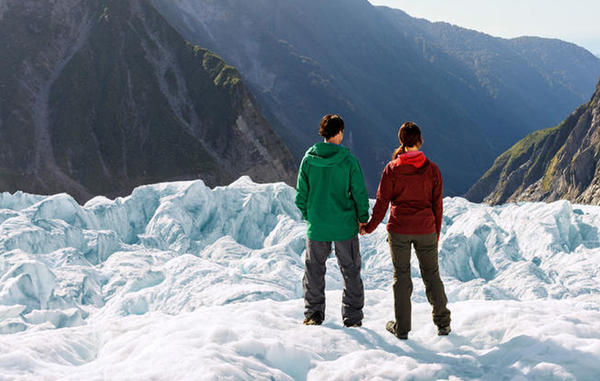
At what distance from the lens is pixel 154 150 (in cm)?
6519

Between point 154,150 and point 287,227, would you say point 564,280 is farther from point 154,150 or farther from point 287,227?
point 154,150

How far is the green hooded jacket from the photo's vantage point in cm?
575

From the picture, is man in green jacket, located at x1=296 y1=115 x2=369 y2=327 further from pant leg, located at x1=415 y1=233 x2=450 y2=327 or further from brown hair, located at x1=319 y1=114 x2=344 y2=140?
pant leg, located at x1=415 y1=233 x2=450 y2=327

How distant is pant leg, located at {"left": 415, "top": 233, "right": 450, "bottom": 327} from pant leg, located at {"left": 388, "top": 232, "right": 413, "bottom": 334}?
5.3 inches

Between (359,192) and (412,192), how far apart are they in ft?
1.89

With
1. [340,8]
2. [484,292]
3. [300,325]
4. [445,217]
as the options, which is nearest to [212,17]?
[340,8]

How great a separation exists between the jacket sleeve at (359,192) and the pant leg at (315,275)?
51cm

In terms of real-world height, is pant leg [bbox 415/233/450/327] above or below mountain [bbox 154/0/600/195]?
below

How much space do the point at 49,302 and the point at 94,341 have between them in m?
9.34

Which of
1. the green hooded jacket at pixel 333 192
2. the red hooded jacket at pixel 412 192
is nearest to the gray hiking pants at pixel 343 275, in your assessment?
the green hooded jacket at pixel 333 192

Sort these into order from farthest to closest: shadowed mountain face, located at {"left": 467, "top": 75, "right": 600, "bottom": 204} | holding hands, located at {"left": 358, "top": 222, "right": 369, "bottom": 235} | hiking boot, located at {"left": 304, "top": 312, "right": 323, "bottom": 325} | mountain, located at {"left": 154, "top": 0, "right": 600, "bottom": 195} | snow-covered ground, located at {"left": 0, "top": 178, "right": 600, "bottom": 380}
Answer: mountain, located at {"left": 154, "top": 0, "right": 600, "bottom": 195} < shadowed mountain face, located at {"left": 467, "top": 75, "right": 600, "bottom": 204} < hiking boot, located at {"left": 304, "top": 312, "right": 323, "bottom": 325} < holding hands, located at {"left": 358, "top": 222, "right": 369, "bottom": 235} < snow-covered ground, located at {"left": 0, "top": 178, "right": 600, "bottom": 380}

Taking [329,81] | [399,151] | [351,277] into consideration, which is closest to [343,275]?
[351,277]

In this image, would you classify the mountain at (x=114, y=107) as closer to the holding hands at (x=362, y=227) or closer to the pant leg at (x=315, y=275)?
the pant leg at (x=315, y=275)

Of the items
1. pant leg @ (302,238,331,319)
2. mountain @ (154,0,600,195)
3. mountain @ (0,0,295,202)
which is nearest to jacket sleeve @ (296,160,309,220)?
pant leg @ (302,238,331,319)
